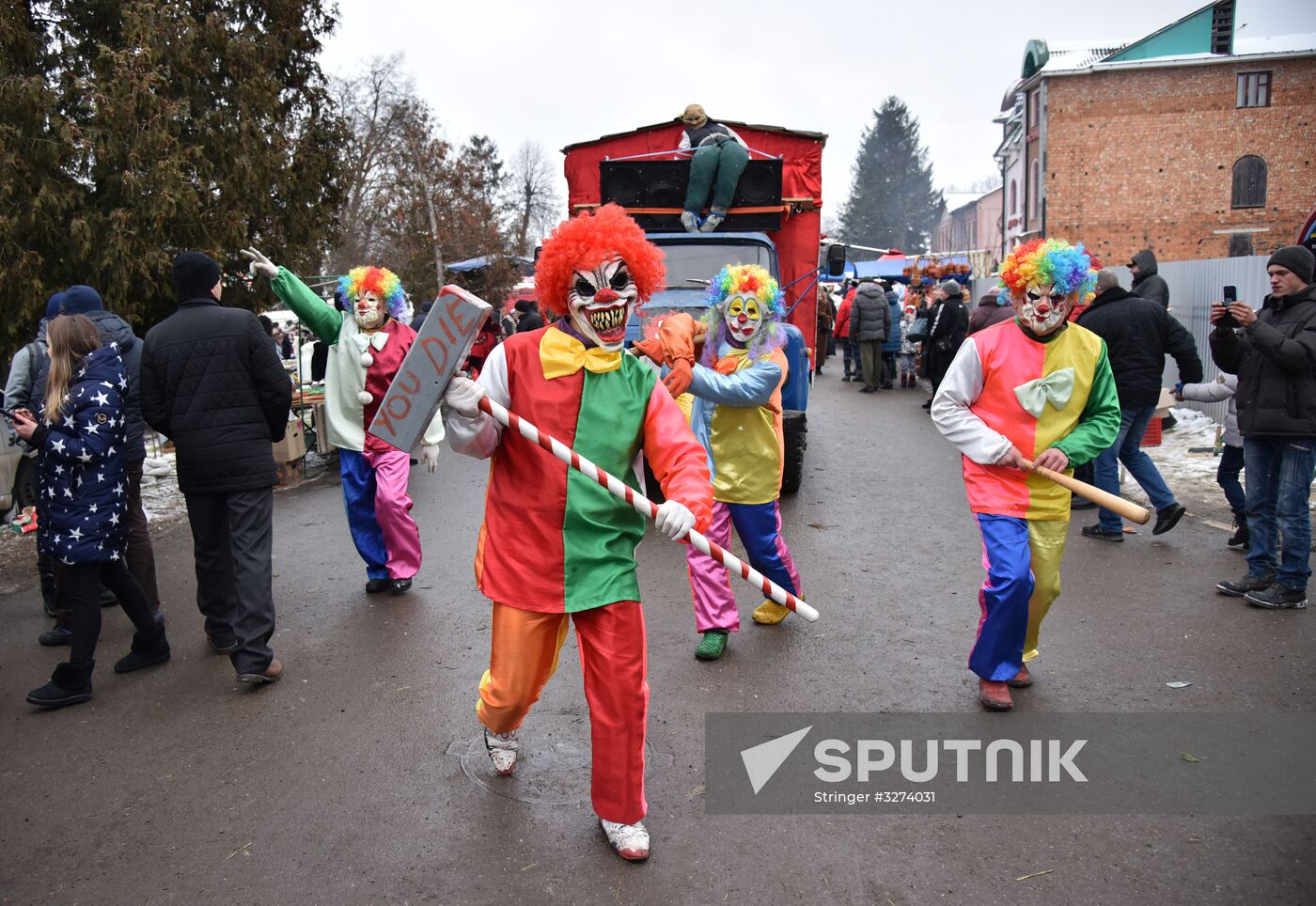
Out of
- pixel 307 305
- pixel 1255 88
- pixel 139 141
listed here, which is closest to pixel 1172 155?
pixel 1255 88

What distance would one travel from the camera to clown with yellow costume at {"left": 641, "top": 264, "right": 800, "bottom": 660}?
509cm

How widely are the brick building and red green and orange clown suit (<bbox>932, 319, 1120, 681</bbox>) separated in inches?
1371

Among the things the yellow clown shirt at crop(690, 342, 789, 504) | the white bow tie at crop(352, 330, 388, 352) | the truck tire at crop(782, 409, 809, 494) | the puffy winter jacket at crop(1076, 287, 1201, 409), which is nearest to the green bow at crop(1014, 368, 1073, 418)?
the yellow clown shirt at crop(690, 342, 789, 504)

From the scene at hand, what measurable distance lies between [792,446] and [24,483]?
679 centimetres

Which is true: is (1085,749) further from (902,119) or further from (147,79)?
(902,119)

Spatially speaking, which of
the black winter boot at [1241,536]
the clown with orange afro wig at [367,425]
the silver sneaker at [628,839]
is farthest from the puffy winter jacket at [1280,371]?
the clown with orange afro wig at [367,425]

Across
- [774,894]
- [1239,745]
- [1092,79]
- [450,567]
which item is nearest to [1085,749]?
[1239,745]

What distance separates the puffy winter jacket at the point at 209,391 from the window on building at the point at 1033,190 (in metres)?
37.6

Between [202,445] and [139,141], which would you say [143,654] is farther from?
[139,141]

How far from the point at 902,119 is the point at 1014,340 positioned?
81.4 m

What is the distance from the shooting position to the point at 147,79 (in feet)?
33.3

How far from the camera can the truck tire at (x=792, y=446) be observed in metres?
8.59

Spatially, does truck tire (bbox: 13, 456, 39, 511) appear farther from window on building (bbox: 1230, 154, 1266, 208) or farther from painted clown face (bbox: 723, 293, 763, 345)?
window on building (bbox: 1230, 154, 1266, 208)

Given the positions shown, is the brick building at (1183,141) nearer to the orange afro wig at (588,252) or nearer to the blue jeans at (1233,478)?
the blue jeans at (1233,478)
